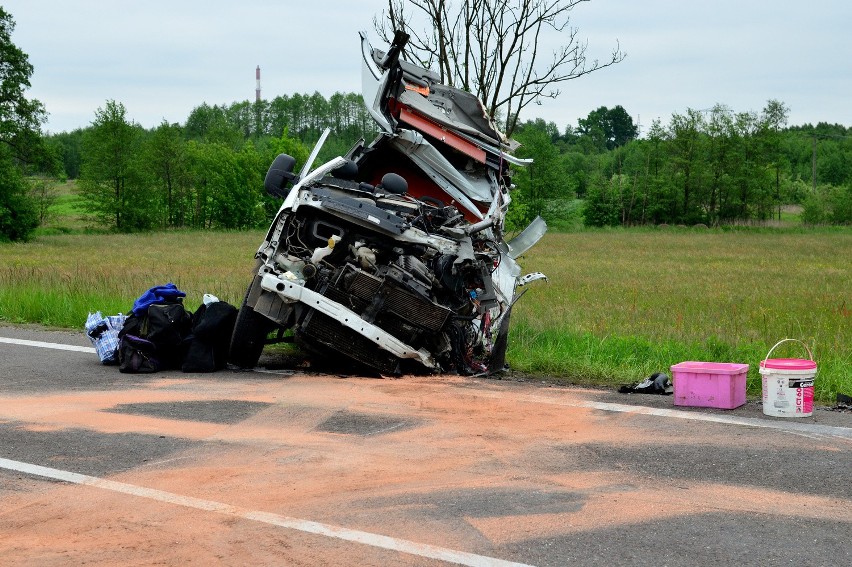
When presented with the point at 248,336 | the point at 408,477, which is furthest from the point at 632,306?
the point at 408,477

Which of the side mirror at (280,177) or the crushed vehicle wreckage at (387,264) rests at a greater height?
the side mirror at (280,177)

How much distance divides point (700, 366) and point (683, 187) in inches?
3156

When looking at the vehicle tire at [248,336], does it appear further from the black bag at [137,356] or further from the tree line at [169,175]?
the tree line at [169,175]

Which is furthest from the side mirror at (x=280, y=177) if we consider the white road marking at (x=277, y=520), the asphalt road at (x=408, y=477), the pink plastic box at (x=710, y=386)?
the white road marking at (x=277, y=520)

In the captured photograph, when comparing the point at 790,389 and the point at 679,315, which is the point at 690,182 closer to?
the point at 679,315

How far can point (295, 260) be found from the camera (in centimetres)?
962

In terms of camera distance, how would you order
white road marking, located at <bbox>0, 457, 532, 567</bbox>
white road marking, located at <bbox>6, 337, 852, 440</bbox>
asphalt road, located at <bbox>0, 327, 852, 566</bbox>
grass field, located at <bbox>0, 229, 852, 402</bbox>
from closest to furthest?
white road marking, located at <bbox>0, 457, 532, 567</bbox>
asphalt road, located at <bbox>0, 327, 852, 566</bbox>
white road marking, located at <bbox>6, 337, 852, 440</bbox>
grass field, located at <bbox>0, 229, 852, 402</bbox>

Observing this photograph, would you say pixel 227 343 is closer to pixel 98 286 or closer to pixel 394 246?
pixel 394 246

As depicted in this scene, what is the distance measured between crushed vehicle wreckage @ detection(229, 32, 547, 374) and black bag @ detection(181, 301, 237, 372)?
6.6 inches

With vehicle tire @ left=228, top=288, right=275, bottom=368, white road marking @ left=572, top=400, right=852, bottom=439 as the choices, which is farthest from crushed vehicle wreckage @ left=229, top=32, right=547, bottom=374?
white road marking @ left=572, top=400, right=852, bottom=439

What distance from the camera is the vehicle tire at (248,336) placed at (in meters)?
9.87

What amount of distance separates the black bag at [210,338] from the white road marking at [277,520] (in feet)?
11.9

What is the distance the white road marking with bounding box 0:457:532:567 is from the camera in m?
4.53

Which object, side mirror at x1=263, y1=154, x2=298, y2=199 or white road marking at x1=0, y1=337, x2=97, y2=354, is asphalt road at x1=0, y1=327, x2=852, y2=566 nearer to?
side mirror at x1=263, y1=154, x2=298, y2=199
